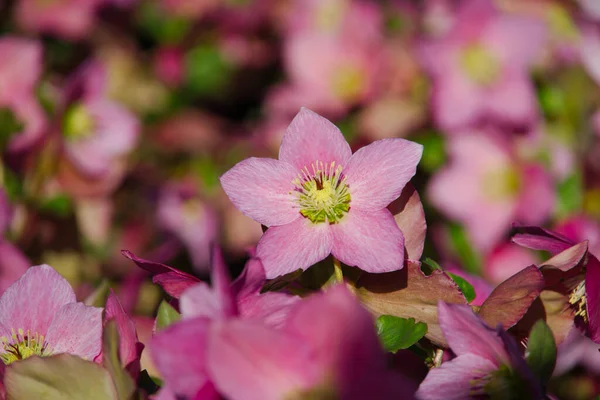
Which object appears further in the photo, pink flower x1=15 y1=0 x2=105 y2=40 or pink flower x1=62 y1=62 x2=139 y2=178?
pink flower x1=15 y1=0 x2=105 y2=40

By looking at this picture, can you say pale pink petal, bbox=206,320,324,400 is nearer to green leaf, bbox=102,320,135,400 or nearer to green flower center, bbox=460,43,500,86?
green leaf, bbox=102,320,135,400

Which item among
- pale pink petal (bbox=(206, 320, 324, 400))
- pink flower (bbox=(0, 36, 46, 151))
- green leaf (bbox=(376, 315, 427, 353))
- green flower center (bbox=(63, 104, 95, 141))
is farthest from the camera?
green flower center (bbox=(63, 104, 95, 141))

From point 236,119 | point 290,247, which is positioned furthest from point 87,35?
point 290,247

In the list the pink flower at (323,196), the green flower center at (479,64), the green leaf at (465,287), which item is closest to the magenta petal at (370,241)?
the pink flower at (323,196)

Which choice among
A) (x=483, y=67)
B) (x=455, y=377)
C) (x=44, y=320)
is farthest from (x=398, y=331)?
(x=483, y=67)

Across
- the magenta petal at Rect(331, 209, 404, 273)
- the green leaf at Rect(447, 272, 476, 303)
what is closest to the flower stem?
the magenta petal at Rect(331, 209, 404, 273)

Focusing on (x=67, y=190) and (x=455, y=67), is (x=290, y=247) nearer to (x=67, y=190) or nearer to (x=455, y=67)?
(x=67, y=190)

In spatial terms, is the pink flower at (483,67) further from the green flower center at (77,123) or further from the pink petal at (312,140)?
the pink petal at (312,140)
